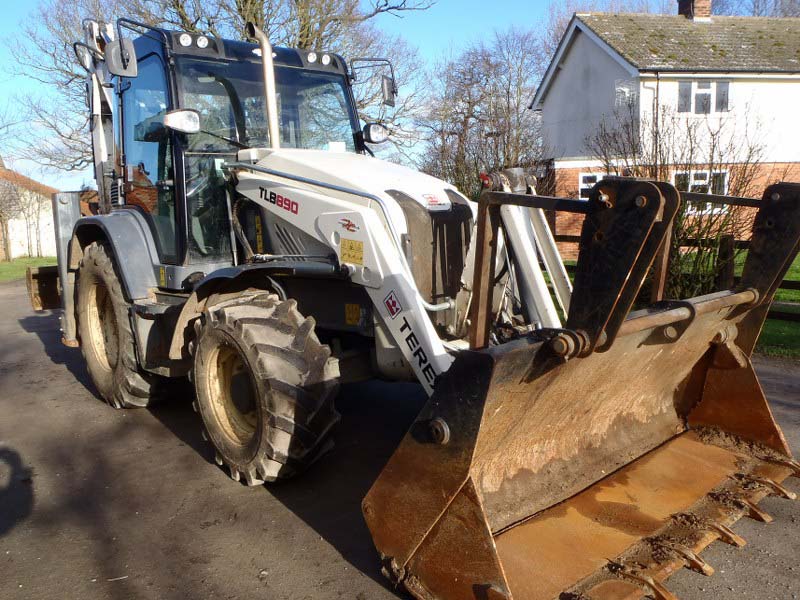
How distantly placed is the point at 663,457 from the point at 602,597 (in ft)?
4.58

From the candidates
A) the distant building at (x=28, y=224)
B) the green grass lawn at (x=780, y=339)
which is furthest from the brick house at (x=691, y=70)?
the distant building at (x=28, y=224)

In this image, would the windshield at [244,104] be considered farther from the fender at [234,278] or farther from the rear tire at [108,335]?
the rear tire at [108,335]

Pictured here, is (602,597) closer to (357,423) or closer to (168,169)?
(357,423)

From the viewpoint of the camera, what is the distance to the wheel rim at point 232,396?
4.19m

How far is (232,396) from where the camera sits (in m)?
A: 4.28

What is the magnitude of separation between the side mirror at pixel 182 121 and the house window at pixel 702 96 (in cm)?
2206

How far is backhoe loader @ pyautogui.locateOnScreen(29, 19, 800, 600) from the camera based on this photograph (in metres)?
2.79

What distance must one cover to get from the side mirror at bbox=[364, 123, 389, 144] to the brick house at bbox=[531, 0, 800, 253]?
690 inches

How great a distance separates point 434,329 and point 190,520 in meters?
1.73

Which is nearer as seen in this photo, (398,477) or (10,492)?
(398,477)

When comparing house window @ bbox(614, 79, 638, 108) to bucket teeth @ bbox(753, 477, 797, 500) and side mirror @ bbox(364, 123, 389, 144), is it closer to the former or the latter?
side mirror @ bbox(364, 123, 389, 144)

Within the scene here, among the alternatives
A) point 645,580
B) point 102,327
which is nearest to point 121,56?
point 102,327

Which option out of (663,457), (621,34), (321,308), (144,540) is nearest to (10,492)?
(144,540)

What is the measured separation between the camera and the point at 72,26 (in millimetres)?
22062
